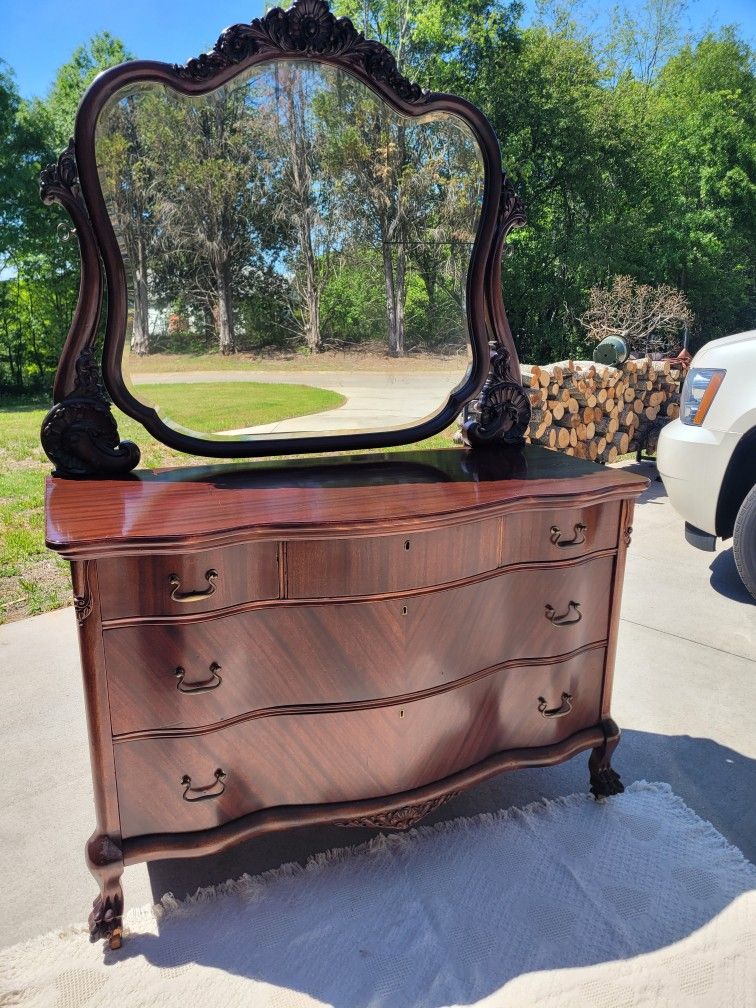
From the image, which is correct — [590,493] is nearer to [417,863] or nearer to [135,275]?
[417,863]

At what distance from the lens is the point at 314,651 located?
1.62m

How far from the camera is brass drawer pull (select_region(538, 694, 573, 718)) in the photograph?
6.42ft

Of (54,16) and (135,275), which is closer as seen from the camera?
(135,275)

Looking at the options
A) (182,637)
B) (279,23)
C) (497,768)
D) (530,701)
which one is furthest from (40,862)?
(279,23)

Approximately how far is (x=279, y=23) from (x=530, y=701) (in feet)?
6.28

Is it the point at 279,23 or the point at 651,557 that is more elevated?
the point at 279,23

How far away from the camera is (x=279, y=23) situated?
6.18 ft

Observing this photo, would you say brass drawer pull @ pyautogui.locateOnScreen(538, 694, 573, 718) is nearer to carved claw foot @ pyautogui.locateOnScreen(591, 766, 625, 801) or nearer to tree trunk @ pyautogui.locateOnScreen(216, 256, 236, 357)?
carved claw foot @ pyautogui.locateOnScreen(591, 766, 625, 801)

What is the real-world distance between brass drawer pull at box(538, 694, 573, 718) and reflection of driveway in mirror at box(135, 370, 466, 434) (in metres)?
0.95

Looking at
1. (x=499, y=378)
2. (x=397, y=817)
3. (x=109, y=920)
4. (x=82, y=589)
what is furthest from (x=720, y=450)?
(x=109, y=920)

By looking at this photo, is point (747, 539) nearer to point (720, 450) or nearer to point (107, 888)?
point (720, 450)

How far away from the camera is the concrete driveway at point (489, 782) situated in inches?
72.4

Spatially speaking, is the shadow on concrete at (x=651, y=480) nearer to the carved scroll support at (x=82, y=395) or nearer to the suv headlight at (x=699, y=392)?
the suv headlight at (x=699, y=392)

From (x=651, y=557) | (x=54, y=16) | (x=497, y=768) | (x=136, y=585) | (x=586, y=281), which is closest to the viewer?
(x=136, y=585)
